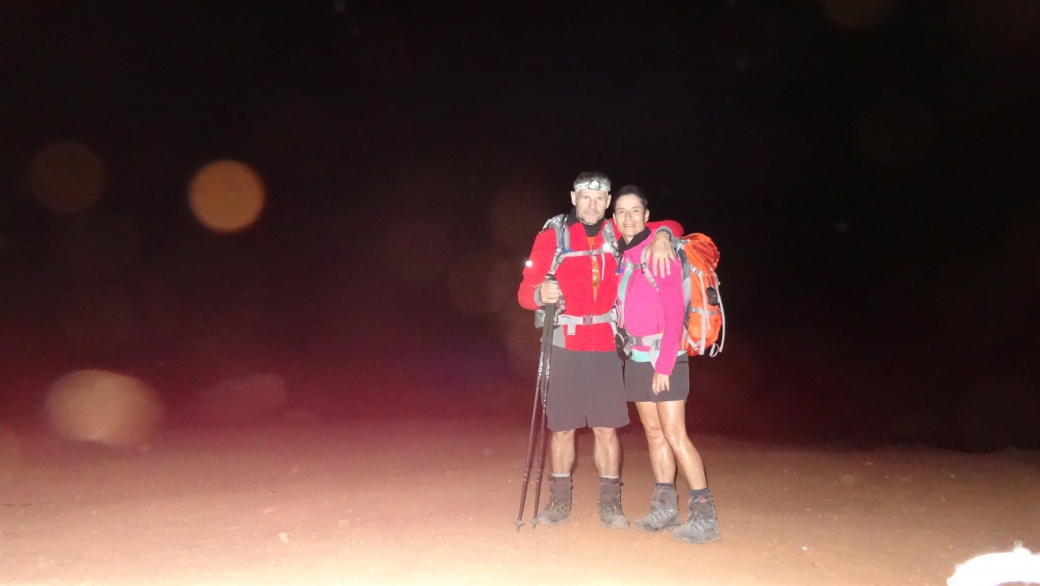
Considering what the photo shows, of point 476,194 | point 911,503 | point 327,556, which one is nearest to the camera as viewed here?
point 327,556

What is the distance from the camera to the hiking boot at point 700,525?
4375mm

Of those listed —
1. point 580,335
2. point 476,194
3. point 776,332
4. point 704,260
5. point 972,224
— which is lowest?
point 776,332

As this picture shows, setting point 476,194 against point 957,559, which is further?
point 476,194

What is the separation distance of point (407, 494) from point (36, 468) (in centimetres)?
387

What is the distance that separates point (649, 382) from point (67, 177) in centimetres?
3349

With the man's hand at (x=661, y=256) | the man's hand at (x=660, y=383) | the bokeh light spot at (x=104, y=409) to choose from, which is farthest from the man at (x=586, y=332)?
the bokeh light spot at (x=104, y=409)

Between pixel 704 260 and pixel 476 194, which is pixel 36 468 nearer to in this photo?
pixel 704 260

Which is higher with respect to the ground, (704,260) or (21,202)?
(21,202)

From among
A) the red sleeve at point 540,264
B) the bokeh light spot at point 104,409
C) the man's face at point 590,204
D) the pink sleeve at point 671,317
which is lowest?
the bokeh light spot at point 104,409

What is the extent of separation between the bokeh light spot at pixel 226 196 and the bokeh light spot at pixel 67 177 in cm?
405

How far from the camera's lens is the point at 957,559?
4133 millimetres

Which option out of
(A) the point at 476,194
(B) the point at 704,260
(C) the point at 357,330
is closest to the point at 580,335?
(B) the point at 704,260

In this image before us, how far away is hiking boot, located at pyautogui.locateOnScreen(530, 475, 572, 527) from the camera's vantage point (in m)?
4.75

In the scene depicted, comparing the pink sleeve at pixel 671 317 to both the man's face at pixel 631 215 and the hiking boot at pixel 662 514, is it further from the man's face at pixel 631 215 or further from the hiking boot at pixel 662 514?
the hiking boot at pixel 662 514
